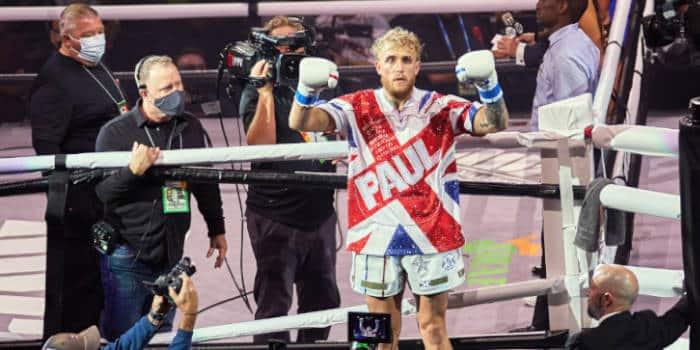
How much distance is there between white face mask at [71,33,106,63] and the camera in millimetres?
5098

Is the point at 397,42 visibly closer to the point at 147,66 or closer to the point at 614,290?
the point at 614,290

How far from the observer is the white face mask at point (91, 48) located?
510cm

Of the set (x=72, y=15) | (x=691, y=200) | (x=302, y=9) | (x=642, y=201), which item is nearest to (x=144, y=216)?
(x=72, y=15)

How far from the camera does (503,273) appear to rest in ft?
18.2

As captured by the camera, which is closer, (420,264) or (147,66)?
(420,264)

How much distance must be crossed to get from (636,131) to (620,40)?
192 cm

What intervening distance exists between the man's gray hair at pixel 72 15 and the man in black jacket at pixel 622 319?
2463 mm

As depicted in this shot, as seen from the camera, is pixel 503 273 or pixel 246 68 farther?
pixel 503 273

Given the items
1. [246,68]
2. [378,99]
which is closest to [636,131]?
[378,99]

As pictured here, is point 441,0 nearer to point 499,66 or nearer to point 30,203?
point 499,66

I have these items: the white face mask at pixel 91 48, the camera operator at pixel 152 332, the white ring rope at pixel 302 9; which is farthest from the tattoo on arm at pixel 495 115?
the white ring rope at pixel 302 9

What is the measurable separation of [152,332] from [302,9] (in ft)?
9.73

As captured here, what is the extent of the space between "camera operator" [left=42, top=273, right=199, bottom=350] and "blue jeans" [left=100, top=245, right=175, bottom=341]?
0.49 meters

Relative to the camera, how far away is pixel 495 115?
3.39m
